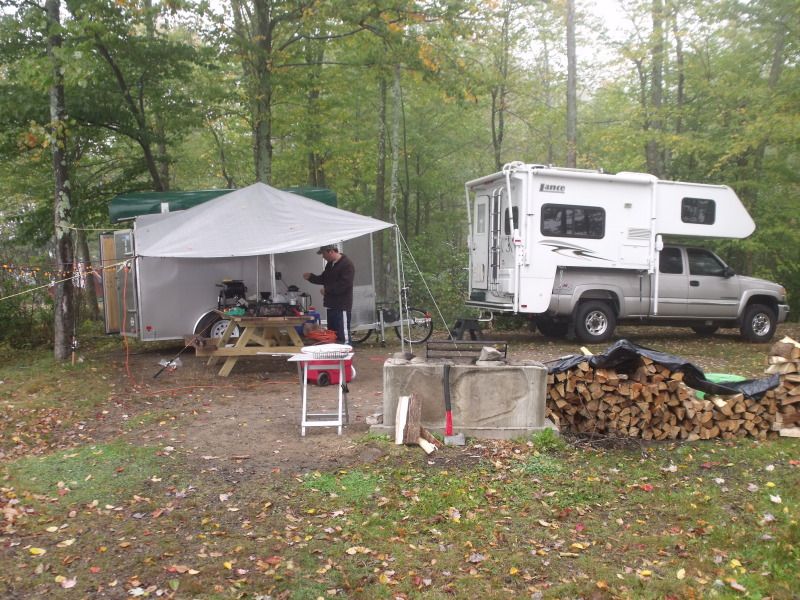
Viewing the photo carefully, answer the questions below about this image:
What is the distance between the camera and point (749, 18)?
12.4m

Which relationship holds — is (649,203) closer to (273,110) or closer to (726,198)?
(726,198)

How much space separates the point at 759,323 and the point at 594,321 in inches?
132

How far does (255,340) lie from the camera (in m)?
8.91

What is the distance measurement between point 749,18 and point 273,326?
10.9 m

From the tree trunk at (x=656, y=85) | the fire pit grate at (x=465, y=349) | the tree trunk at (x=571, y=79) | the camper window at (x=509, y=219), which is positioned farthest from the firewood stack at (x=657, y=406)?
the tree trunk at (x=571, y=79)

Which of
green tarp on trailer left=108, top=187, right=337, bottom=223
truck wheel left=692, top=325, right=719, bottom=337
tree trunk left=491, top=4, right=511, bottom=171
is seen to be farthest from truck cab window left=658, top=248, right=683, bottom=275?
green tarp on trailer left=108, top=187, right=337, bottom=223

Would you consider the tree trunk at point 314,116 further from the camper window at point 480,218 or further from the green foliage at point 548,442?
the green foliage at point 548,442

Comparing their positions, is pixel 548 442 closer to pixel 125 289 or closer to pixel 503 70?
pixel 125 289

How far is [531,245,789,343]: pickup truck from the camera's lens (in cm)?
1074

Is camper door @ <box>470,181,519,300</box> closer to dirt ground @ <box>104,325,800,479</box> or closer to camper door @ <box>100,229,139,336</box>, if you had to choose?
dirt ground @ <box>104,325,800,479</box>

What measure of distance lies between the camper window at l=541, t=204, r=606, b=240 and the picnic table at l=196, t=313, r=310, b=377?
4.36 meters

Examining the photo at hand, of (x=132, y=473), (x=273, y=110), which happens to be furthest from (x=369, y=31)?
(x=132, y=473)

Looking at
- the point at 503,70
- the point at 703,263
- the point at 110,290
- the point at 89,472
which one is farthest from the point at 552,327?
the point at 503,70

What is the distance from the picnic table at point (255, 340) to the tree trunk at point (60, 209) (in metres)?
2.35
